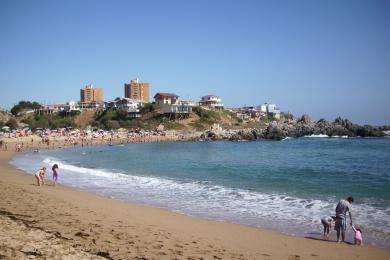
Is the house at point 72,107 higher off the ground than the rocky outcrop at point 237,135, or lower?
higher

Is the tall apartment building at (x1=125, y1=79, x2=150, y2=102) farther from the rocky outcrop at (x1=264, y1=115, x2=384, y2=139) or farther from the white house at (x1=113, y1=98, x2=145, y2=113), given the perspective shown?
the rocky outcrop at (x1=264, y1=115, x2=384, y2=139)

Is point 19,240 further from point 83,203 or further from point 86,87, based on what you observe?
point 86,87

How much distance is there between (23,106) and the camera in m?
122

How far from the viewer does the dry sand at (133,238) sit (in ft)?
23.1

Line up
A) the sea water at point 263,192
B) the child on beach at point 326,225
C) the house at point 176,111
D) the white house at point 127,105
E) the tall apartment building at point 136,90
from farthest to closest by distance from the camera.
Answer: the tall apartment building at point 136,90
the white house at point 127,105
the house at point 176,111
the sea water at point 263,192
the child on beach at point 326,225

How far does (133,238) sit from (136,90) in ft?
520

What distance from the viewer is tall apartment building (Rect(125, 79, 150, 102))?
163125 mm

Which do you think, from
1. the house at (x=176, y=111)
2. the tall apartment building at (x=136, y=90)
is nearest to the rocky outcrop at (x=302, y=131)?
the house at (x=176, y=111)

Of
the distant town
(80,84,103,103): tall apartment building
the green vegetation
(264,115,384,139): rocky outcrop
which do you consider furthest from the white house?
(80,84,103,103): tall apartment building

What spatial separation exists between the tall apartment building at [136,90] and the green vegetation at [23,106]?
45159mm

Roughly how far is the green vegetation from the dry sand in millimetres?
118527

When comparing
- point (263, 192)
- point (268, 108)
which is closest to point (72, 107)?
point (268, 108)

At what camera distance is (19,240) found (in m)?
7.16

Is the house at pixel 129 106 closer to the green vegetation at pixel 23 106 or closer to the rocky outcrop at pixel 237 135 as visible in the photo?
the green vegetation at pixel 23 106
